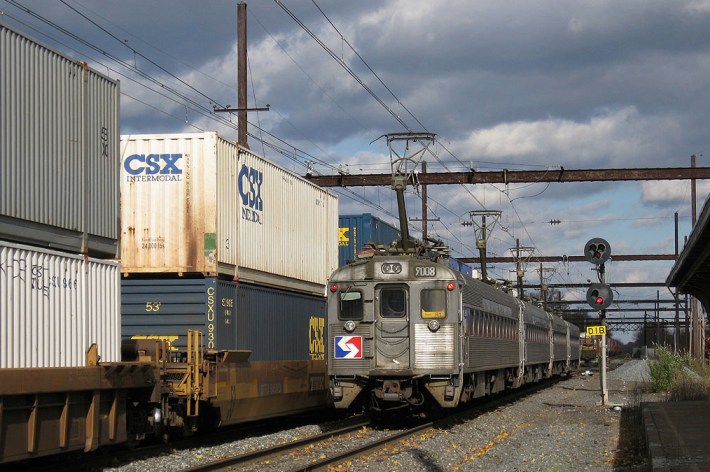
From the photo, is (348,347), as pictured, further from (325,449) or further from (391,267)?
(325,449)

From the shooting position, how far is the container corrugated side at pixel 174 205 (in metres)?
14.9

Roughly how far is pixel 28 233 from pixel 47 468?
3.28 m

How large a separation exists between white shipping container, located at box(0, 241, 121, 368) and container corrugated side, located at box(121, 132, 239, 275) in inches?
126

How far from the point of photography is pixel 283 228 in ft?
59.7

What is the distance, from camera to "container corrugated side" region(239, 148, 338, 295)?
16422mm

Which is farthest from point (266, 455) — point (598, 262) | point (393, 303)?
point (598, 262)

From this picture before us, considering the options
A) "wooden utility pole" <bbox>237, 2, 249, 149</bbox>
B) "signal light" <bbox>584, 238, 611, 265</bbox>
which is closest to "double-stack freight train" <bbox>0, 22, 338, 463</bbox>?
"wooden utility pole" <bbox>237, 2, 249, 149</bbox>

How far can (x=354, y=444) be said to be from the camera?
15.0 m

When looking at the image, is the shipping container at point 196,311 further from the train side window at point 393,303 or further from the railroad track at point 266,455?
the train side window at point 393,303

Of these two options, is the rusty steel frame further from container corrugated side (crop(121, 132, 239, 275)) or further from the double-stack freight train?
container corrugated side (crop(121, 132, 239, 275))

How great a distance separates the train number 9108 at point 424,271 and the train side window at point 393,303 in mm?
444

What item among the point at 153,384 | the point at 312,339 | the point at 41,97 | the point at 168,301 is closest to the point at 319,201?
the point at 312,339

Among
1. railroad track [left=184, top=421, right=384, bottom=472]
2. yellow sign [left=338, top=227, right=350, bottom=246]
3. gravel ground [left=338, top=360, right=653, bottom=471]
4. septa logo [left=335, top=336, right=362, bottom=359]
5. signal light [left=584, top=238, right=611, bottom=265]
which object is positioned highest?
yellow sign [left=338, top=227, right=350, bottom=246]

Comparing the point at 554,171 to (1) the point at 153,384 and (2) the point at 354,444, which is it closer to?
(2) the point at 354,444
